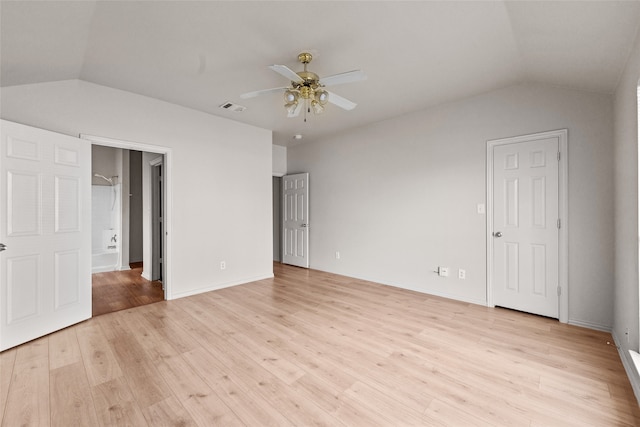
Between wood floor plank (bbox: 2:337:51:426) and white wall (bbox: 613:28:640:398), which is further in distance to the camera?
white wall (bbox: 613:28:640:398)

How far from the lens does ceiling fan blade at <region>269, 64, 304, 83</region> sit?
7.25ft

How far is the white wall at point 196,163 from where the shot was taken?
3.09m

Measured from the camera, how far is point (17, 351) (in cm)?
248

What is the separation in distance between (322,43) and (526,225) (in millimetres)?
3102

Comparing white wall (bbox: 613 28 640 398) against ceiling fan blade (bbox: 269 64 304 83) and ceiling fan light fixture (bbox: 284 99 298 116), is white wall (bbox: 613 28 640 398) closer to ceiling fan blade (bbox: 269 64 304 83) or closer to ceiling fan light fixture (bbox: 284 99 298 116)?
ceiling fan blade (bbox: 269 64 304 83)

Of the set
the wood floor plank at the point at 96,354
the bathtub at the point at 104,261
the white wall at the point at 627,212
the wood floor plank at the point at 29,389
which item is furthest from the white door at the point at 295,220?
the white wall at the point at 627,212

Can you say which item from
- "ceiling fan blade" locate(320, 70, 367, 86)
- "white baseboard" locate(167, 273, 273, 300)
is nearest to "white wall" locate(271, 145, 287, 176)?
"white baseboard" locate(167, 273, 273, 300)

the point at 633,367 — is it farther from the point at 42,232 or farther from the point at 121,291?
the point at 121,291

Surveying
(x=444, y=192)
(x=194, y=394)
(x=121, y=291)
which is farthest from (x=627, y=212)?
(x=121, y=291)

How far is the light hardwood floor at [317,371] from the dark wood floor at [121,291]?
1.47ft

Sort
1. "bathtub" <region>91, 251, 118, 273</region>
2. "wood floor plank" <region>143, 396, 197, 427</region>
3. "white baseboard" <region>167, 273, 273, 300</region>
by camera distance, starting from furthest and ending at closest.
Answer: "bathtub" <region>91, 251, 118, 273</region> < "white baseboard" <region>167, 273, 273, 300</region> < "wood floor plank" <region>143, 396, 197, 427</region>

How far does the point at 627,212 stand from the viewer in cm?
228

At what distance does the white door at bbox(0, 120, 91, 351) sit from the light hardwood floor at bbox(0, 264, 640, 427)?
0.81 feet

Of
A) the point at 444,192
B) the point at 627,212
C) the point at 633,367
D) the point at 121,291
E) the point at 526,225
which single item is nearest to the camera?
the point at 633,367
